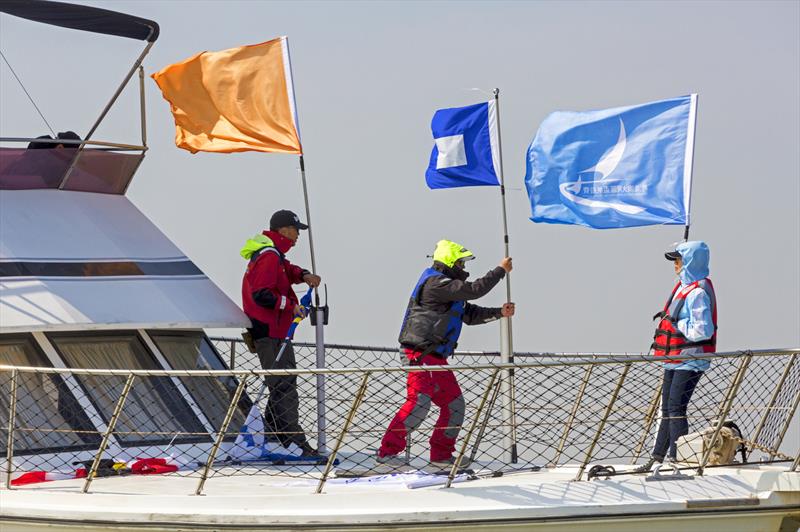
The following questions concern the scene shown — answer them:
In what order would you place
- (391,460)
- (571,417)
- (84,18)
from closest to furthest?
(571,417) → (391,460) → (84,18)

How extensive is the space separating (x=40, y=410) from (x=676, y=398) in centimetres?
414

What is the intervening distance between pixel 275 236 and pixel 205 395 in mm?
1312

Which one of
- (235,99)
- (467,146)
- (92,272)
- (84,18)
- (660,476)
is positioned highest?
(84,18)

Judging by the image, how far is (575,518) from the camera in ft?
27.0

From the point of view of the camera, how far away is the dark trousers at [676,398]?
9359 millimetres

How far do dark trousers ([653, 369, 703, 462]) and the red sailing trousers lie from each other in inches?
51.6

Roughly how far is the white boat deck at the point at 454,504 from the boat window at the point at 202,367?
1830 millimetres

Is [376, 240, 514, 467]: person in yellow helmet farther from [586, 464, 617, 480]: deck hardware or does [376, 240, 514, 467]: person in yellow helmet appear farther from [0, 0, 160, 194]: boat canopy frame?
[0, 0, 160, 194]: boat canopy frame

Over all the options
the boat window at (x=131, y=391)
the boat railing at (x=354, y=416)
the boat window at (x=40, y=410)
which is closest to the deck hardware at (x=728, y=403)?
the boat railing at (x=354, y=416)

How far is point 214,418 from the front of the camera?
420 inches

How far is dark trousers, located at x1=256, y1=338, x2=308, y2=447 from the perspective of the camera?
1059 centimetres

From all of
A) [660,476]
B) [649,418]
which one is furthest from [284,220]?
[660,476]

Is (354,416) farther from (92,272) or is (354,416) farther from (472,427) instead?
(92,272)

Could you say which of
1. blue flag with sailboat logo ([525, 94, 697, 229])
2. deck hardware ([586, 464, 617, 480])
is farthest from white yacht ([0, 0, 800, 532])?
blue flag with sailboat logo ([525, 94, 697, 229])
